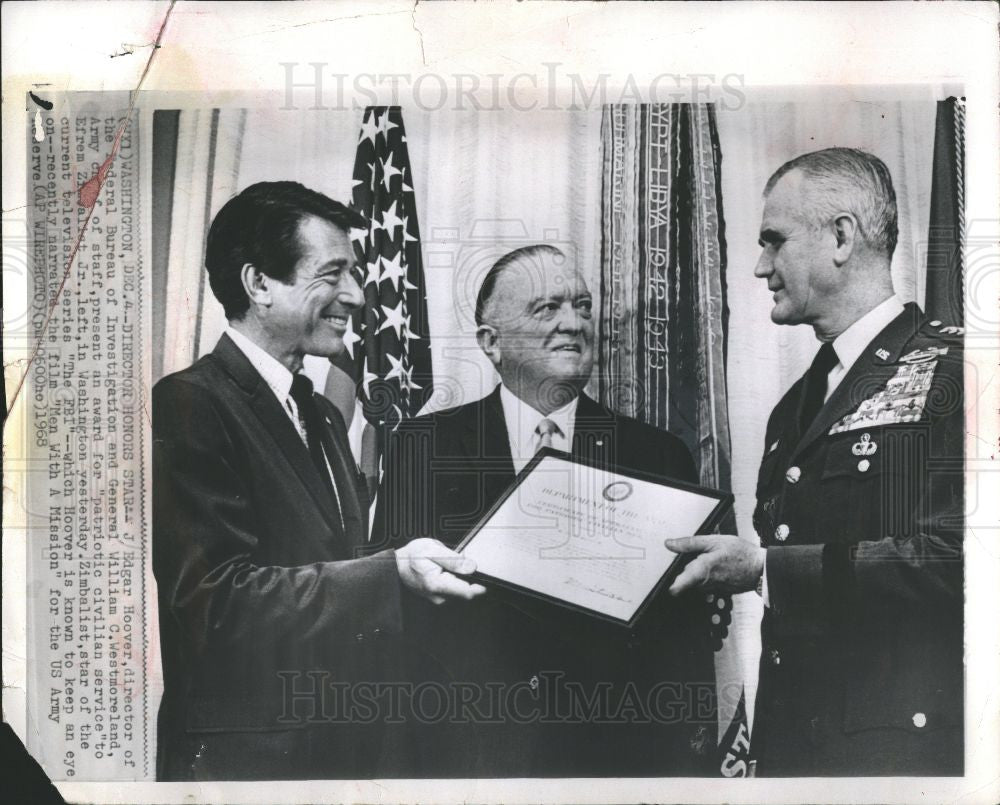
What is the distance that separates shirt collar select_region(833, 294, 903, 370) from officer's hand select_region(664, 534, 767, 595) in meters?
0.64

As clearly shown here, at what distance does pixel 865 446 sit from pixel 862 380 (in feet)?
0.66

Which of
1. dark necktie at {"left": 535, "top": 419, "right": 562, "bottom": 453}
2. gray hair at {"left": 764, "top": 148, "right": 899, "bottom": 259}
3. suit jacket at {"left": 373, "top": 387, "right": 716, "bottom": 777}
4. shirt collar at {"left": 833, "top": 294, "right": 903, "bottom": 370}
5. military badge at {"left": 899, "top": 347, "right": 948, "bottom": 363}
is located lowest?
suit jacket at {"left": 373, "top": 387, "right": 716, "bottom": 777}

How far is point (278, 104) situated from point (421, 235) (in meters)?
0.59

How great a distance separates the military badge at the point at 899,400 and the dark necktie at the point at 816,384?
3.2 inches

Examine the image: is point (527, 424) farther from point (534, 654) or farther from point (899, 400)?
point (899, 400)

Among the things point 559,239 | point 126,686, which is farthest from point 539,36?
point 126,686

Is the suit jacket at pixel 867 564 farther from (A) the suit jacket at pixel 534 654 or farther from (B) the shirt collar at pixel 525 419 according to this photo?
(B) the shirt collar at pixel 525 419

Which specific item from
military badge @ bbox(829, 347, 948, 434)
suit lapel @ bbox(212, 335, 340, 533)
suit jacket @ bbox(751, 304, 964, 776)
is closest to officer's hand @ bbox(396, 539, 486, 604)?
suit lapel @ bbox(212, 335, 340, 533)

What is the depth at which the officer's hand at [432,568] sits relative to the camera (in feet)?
8.83

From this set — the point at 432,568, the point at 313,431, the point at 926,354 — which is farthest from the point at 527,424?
the point at 926,354

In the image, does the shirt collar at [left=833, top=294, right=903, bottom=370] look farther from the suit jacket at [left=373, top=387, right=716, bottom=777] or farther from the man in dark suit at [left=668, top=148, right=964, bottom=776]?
the suit jacket at [left=373, top=387, right=716, bottom=777]

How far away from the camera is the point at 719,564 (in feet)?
8.86

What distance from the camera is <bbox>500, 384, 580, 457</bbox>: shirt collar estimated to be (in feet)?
8.95

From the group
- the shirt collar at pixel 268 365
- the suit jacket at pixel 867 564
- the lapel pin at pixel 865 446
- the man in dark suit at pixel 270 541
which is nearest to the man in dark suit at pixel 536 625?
the man in dark suit at pixel 270 541
